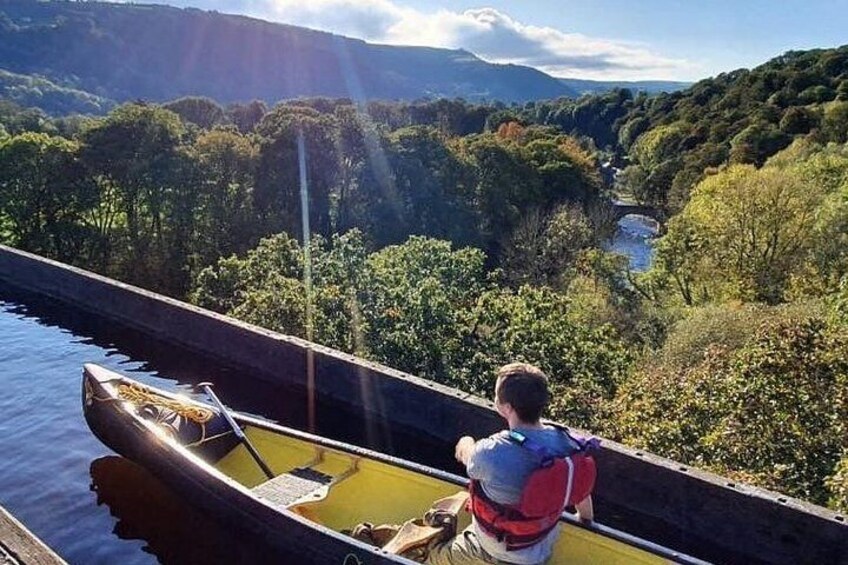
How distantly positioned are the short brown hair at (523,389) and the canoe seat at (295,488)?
13.1 feet

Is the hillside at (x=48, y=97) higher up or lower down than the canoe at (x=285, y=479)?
lower down

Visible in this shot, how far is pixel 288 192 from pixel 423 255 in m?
16.9

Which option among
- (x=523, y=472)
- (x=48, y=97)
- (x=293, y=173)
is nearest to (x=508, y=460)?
(x=523, y=472)

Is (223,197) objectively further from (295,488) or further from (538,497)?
(538,497)

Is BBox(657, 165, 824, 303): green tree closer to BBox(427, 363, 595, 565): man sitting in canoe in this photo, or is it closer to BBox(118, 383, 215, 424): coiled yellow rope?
BBox(118, 383, 215, 424): coiled yellow rope

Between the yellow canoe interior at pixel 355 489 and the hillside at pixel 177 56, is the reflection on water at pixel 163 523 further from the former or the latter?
the hillside at pixel 177 56

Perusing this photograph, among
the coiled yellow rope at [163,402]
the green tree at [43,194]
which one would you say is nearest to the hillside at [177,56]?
the green tree at [43,194]

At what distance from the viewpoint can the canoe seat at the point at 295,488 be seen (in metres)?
8.43

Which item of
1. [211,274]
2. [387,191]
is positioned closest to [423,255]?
[211,274]

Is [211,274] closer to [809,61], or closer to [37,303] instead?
[37,303]

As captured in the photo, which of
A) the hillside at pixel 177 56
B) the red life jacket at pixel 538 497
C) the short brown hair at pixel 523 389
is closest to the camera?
the short brown hair at pixel 523 389

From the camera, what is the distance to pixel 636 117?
86.2 meters

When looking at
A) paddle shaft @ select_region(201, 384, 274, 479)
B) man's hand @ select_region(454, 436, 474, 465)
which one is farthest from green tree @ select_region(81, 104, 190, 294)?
man's hand @ select_region(454, 436, 474, 465)

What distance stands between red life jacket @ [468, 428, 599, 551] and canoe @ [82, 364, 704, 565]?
1.39 m
